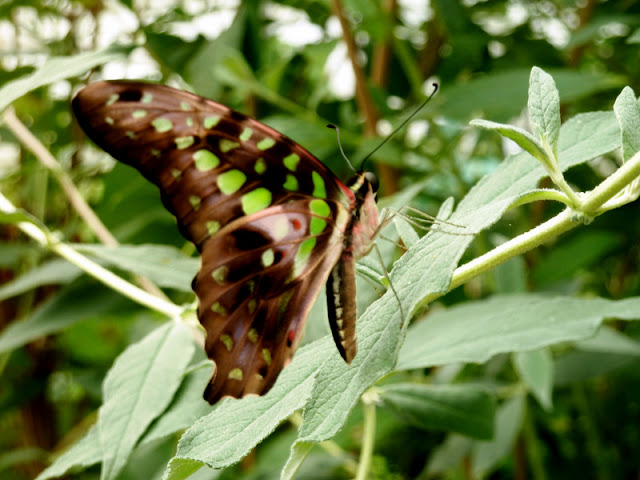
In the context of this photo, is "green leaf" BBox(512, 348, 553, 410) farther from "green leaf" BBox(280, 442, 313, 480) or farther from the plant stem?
the plant stem

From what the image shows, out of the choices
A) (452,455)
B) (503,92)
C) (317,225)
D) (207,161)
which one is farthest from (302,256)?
(452,455)

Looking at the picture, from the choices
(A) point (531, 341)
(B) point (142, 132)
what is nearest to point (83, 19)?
(B) point (142, 132)

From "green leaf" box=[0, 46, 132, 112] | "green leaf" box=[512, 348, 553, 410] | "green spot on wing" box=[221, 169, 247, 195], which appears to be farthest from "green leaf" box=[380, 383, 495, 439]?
"green leaf" box=[0, 46, 132, 112]

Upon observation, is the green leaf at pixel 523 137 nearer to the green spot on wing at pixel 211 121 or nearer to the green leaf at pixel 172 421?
the green spot on wing at pixel 211 121

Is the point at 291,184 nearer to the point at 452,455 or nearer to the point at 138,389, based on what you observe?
the point at 138,389

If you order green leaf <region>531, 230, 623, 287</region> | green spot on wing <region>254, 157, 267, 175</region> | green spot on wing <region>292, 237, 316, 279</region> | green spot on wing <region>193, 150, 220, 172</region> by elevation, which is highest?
green spot on wing <region>193, 150, 220, 172</region>
